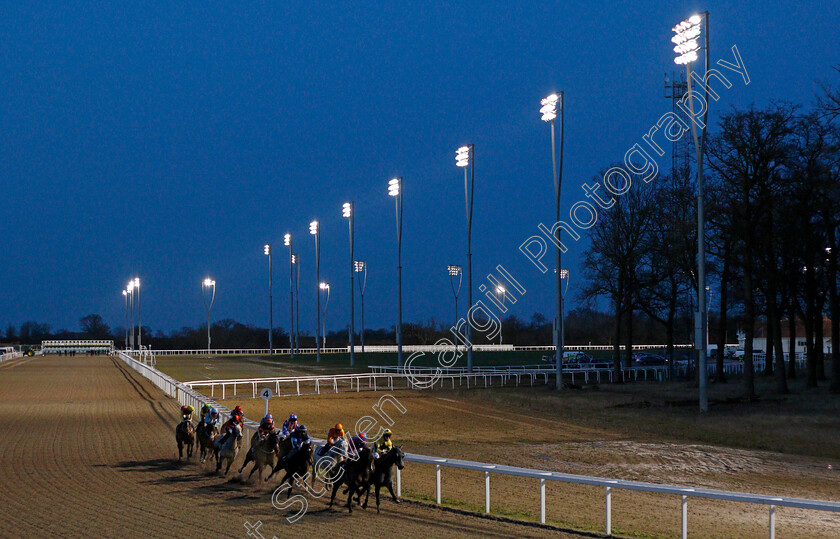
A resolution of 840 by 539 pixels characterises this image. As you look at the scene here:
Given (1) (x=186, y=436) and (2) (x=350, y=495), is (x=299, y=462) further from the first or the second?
(1) (x=186, y=436)

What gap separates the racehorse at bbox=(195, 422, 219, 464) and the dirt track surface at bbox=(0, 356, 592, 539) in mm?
360

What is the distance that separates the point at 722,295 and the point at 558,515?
27.5 metres

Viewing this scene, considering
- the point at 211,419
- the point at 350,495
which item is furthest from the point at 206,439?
the point at 350,495

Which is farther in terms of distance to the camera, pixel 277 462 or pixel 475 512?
pixel 277 462

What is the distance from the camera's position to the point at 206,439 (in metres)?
14.5

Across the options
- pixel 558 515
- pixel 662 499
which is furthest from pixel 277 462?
pixel 662 499

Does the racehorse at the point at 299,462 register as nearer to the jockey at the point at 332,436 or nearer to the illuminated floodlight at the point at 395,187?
the jockey at the point at 332,436

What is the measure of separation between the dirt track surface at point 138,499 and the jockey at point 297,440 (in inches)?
30.5

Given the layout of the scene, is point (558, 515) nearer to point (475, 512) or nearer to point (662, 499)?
point (475, 512)

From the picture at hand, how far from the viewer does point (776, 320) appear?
1289 inches

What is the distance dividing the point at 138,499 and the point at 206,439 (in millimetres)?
2780

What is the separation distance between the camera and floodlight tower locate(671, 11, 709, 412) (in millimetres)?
24953

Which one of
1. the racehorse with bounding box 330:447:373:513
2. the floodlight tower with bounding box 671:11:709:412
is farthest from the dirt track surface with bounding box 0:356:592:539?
the floodlight tower with bounding box 671:11:709:412

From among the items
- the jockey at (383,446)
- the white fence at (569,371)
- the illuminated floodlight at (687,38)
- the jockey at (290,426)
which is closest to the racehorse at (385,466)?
the jockey at (383,446)
